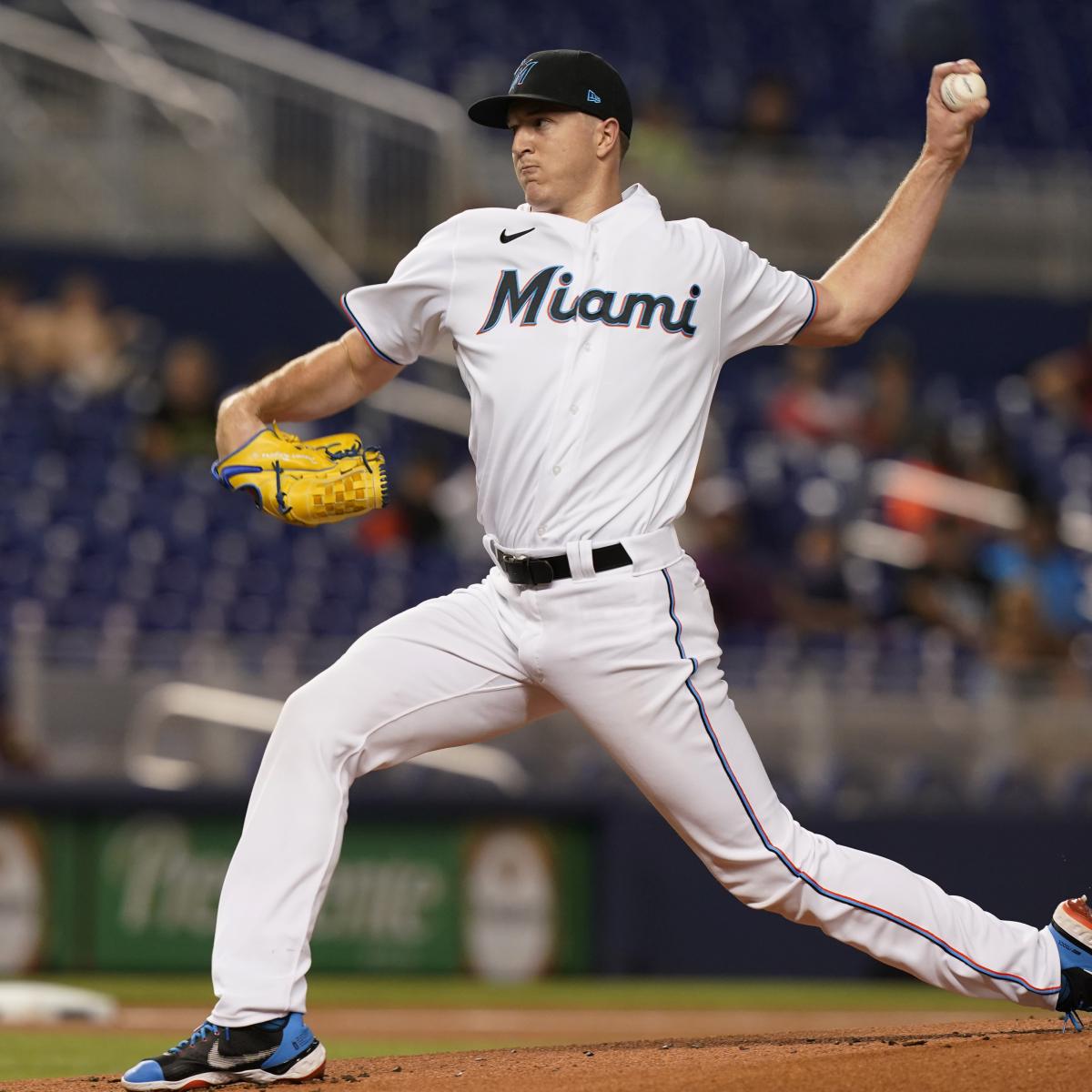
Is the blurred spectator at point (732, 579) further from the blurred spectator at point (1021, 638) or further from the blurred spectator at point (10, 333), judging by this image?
the blurred spectator at point (10, 333)

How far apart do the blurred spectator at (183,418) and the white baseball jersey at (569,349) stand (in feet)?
22.5

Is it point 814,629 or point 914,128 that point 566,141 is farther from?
point 914,128

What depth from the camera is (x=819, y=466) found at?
11.6m

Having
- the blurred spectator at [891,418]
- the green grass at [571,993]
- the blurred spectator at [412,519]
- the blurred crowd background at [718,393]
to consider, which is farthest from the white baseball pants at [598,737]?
the blurred spectator at [891,418]

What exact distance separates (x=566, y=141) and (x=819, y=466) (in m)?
7.60

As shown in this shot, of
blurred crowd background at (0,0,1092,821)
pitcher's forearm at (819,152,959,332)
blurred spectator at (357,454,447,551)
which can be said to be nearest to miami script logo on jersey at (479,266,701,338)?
pitcher's forearm at (819,152,959,332)

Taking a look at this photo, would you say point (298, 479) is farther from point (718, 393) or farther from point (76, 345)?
point (718, 393)

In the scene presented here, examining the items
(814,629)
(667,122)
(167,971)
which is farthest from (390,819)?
(667,122)

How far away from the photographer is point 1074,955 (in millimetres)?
4273

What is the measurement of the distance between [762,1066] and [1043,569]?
7240mm

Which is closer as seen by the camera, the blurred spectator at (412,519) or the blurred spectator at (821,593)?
the blurred spectator at (821,593)

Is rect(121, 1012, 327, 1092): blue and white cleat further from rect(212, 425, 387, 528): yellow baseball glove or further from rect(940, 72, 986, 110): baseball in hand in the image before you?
rect(940, 72, 986, 110): baseball in hand

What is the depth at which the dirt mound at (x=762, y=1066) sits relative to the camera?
12.5 feet

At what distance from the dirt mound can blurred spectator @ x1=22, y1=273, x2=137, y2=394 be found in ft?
24.5
